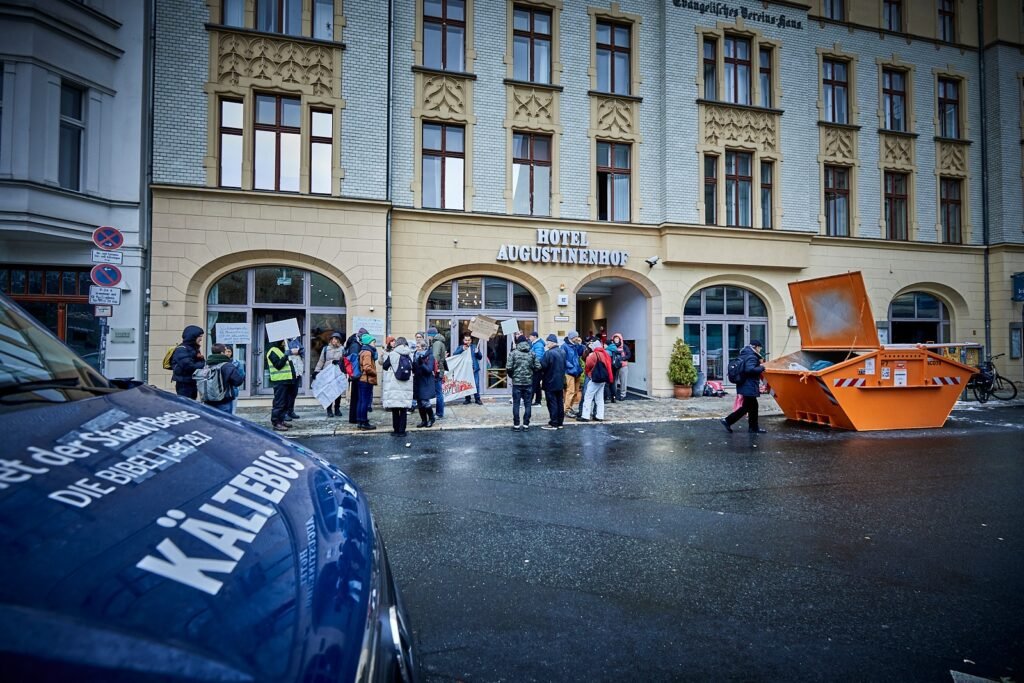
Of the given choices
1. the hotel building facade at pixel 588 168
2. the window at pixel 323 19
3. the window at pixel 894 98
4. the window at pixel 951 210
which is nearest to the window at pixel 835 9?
the hotel building facade at pixel 588 168

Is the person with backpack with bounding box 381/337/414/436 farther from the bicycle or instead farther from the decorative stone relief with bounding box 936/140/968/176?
the decorative stone relief with bounding box 936/140/968/176

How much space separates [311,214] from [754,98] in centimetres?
1405

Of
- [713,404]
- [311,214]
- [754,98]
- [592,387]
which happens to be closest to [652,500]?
[592,387]

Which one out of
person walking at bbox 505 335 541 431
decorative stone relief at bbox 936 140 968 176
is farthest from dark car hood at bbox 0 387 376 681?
decorative stone relief at bbox 936 140 968 176

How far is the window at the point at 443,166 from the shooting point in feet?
48.2

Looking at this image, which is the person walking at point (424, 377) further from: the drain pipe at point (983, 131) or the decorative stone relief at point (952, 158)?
the drain pipe at point (983, 131)

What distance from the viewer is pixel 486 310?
15.0 meters

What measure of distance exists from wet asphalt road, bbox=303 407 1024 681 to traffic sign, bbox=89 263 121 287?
445 cm

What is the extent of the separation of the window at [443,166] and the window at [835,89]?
12.6 metres

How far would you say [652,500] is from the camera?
206 inches

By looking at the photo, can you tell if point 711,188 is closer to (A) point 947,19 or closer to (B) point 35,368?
(A) point 947,19

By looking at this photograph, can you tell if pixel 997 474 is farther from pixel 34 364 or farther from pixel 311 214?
pixel 311 214

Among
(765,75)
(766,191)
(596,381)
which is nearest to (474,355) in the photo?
(596,381)

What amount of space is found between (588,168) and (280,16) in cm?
907
